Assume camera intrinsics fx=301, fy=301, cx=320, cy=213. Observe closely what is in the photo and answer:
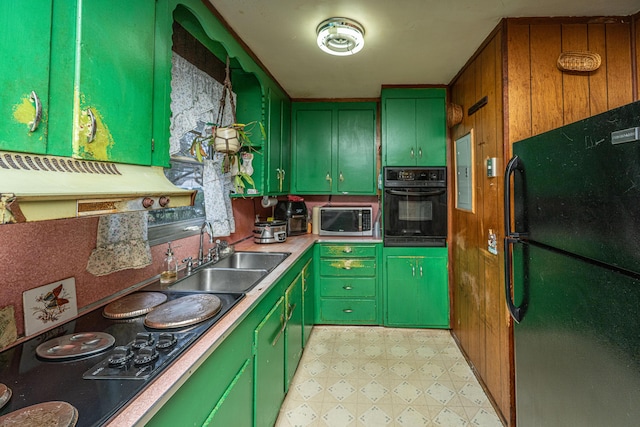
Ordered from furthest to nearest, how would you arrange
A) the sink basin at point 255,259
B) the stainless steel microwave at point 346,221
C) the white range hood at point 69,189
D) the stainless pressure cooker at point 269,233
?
the stainless steel microwave at point 346,221 < the stainless pressure cooker at point 269,233 < the sink basin at point 255,259 < the white range hood at point 69,189

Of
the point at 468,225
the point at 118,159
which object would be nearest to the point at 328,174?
the point at 468,225

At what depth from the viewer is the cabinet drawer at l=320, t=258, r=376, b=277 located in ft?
9.77

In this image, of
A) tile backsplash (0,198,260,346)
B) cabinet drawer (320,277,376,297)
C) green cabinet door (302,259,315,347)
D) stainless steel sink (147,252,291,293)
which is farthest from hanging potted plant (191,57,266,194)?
cabinet drawer (320,277,376,297)

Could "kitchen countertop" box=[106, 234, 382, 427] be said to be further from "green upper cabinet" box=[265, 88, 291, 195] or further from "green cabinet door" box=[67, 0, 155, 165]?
"green upper cabinet" box=[265, 88, 291, 195]

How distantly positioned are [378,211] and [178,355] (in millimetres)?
2869

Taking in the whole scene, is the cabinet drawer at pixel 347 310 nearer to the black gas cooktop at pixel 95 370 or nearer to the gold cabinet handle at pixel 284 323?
the gold cabinet handle at pixel 284 323

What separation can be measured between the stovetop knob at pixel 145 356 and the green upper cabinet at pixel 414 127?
8.25 ft

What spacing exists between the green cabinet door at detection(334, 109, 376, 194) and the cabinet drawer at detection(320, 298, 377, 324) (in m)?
1.15

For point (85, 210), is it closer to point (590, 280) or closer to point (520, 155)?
point (590, 280)

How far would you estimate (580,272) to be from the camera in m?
0.96

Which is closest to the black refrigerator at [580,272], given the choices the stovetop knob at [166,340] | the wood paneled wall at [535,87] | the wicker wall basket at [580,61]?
the wood paneled wall at [535,87]

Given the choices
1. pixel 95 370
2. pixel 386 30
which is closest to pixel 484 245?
pixel 386 30

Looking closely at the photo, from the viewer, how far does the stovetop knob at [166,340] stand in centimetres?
89

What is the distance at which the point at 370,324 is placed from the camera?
9.90 feet
